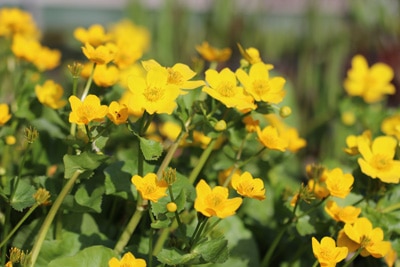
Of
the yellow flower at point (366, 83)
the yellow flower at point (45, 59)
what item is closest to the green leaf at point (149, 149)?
the yellow flower at point (45, 59)

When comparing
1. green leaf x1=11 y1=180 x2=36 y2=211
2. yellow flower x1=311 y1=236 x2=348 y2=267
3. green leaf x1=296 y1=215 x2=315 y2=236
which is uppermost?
yellow flower x1=311 y1=236 x2=348 y2=267

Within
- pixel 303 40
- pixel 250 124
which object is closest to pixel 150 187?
pixel 250 124

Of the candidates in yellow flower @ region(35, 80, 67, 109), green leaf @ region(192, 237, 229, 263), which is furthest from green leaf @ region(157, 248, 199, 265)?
yellow flower @ region(35, 80, 67, 109)

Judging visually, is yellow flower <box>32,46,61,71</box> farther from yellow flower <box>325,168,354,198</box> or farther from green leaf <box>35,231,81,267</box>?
yellow flower <box>325,168,354,198</box>

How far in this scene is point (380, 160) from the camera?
935 mm

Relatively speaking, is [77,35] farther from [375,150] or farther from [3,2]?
[3,2]

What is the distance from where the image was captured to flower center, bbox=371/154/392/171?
931mm

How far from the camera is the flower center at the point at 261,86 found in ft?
2.98

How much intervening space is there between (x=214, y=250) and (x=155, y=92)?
201 millimetres

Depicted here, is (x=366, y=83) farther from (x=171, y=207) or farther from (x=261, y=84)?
(x=171, y=207)

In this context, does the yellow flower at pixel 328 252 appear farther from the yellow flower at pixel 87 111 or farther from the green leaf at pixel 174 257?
the yellow flower at pixel 87 111

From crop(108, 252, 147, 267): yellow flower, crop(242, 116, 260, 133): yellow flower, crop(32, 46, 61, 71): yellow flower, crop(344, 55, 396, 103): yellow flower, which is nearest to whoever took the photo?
crop(108, 252, 147, 267): yellow flower

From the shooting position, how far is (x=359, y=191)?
3.46 ft

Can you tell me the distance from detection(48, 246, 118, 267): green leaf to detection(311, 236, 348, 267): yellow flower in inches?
10.2
